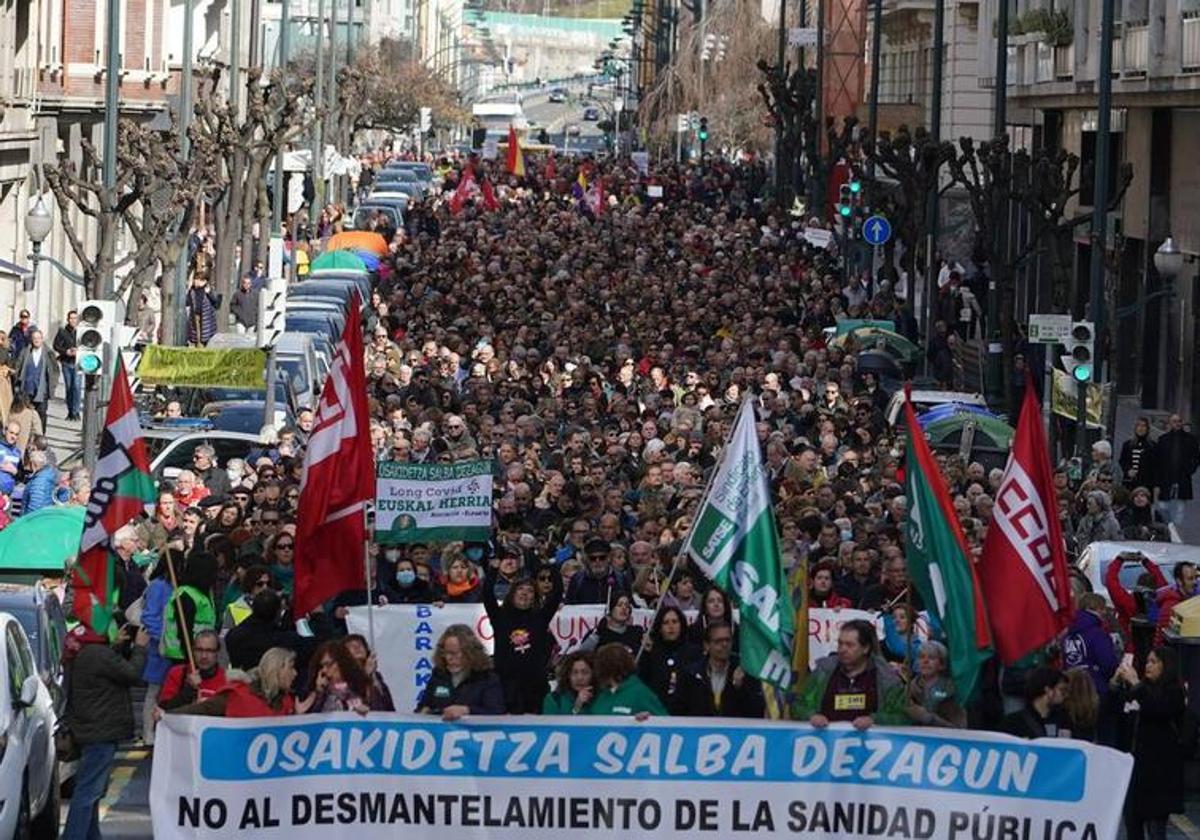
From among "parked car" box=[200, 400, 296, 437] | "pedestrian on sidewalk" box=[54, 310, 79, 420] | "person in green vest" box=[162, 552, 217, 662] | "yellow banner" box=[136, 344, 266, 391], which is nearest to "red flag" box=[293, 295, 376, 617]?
"person in green vest" box=[162, 552, 217, 662]

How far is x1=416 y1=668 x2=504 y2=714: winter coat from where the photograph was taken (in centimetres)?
1325

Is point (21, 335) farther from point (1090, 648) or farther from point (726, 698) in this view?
point (726, 698)

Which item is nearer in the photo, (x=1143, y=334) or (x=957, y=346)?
(x=1143, y=334)

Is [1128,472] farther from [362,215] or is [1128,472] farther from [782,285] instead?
[362,215]

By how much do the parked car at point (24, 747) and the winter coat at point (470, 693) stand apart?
5.72ft

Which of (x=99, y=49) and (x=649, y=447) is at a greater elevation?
(x=99, y=49)

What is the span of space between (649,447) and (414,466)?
5660 mm

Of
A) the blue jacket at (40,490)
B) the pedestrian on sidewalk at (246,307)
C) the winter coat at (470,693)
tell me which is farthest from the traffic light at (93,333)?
the pedestrian on sidewalk at (246,307)

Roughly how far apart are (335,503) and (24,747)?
173 cm

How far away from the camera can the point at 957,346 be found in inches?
1854

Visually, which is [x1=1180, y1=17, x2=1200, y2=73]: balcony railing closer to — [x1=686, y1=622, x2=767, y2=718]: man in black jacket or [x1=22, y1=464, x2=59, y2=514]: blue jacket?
[x1=22, y1=464, x2=59, y2=514]: blue jacket

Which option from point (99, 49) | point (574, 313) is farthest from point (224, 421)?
point (99, 49)

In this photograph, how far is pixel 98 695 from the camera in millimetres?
14125

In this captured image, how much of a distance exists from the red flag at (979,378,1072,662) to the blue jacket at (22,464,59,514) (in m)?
11.7
